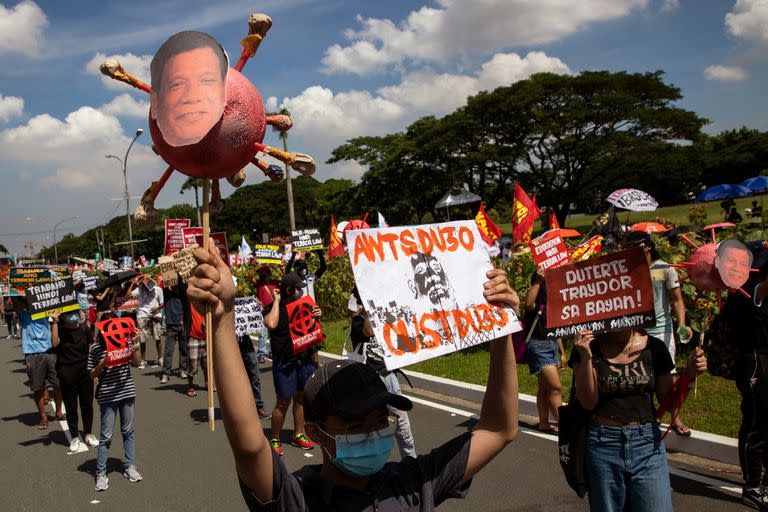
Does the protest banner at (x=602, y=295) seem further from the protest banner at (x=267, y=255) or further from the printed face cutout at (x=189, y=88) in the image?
the protest banner at (x=267, y=255)

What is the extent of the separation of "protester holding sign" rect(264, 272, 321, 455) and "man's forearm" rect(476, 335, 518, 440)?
4.49 meters

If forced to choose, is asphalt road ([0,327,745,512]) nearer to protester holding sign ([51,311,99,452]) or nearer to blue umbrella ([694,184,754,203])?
protester holding sign ([51,311,99,452])

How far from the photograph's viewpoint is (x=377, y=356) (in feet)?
17.0

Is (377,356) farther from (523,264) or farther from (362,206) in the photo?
(362,206)

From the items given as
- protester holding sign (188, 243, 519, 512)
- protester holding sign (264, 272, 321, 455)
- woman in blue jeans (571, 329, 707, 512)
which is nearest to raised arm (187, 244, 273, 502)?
protester holding sign (188, 243, 519, 512)

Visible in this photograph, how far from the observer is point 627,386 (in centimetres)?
348

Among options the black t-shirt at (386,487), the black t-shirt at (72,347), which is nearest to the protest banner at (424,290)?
the black t-shirt at (386,487)

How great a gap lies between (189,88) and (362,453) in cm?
132

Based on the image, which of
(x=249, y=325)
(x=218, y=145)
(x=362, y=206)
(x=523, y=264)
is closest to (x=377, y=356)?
(x=218, y=145)

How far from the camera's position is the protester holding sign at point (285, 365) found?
657 centimetres

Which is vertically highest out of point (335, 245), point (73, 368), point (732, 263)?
point (335, 245)

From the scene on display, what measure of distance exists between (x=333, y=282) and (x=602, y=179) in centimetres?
2162

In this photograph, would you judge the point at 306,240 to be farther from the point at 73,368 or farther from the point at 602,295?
the point at 602,295

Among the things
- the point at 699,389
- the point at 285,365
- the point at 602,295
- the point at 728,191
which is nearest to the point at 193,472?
the point at 285,365
